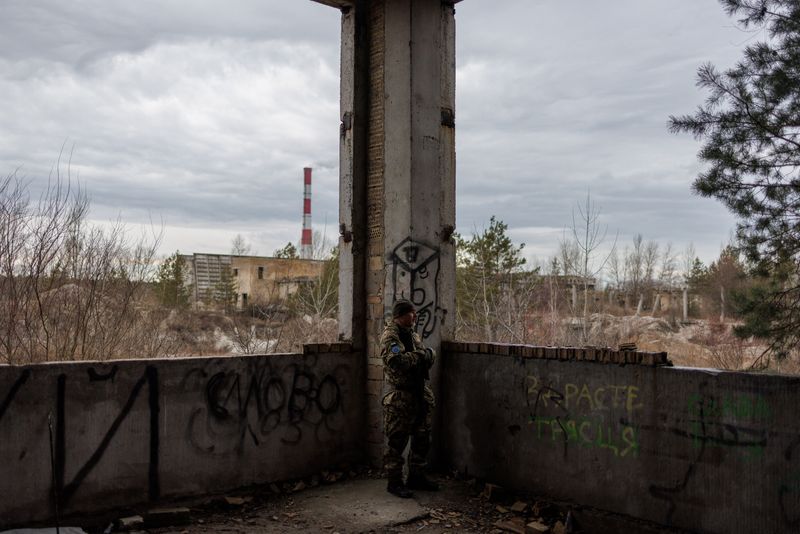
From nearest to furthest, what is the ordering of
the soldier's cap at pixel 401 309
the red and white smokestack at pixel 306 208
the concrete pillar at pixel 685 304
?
the soldier's cap at pixel 401 309 < the concrete pillar at pixel 685 304 < the red and white smokestack at pixel 306 208

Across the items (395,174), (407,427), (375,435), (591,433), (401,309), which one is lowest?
(375,435)

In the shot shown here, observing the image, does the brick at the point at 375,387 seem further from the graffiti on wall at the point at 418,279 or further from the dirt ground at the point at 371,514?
the dirt ground at the point at 371,514

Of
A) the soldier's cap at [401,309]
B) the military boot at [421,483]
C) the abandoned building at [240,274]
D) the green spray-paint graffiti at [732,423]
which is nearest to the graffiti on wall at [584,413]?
the green spray-paint graffiti at [732,423]

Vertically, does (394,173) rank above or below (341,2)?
below

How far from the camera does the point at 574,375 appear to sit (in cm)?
520

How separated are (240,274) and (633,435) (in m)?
45.4

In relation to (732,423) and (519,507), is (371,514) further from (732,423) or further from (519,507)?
(732,423)

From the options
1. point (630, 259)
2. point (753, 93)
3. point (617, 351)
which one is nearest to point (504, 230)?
point (630, 259)

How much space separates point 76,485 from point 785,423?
204 inches

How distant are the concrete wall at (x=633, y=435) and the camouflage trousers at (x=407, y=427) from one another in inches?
23.0

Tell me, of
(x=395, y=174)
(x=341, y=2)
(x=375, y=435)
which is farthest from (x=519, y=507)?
(x=341, y=2)

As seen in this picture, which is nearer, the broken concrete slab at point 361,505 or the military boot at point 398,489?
the broken concrete slab at point 361,505

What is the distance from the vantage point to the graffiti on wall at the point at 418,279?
6469 millimetres

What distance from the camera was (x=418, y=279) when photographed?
21.3 ft
